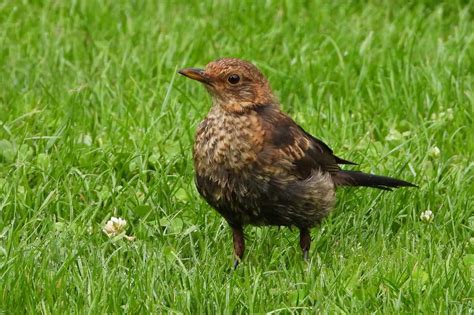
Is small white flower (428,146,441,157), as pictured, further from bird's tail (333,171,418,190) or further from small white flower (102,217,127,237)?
small white flower (102,217,127,237)

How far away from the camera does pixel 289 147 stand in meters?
5.07

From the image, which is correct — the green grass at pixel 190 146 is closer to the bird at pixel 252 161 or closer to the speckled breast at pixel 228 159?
the bird at pixel 252 161

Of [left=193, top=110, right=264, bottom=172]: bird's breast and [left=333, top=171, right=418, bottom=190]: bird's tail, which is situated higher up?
[left=193, top=110, right=264, bottom=172]: bird's breast

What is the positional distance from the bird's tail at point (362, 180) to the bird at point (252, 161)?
0.64ft

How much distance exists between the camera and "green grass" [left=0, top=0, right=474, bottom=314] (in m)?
4.66

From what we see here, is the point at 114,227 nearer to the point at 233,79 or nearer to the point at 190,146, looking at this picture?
the point at 233,79

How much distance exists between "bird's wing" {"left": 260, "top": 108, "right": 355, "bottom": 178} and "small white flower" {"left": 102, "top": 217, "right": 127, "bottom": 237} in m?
0.85

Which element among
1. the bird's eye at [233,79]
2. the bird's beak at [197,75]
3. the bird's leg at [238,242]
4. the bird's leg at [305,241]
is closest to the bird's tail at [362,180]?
the bird's leg at [305,241]

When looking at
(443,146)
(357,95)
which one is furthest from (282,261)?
(357,95)

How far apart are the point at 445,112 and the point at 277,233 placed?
1.56m

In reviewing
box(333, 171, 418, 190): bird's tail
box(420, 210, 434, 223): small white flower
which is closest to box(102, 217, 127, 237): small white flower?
box(333, 171, 418, 190): bird's tail

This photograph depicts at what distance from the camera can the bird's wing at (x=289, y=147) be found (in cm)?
499

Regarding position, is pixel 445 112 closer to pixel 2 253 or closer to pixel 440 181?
pixel 440 181

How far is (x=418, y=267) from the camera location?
4863 mm
